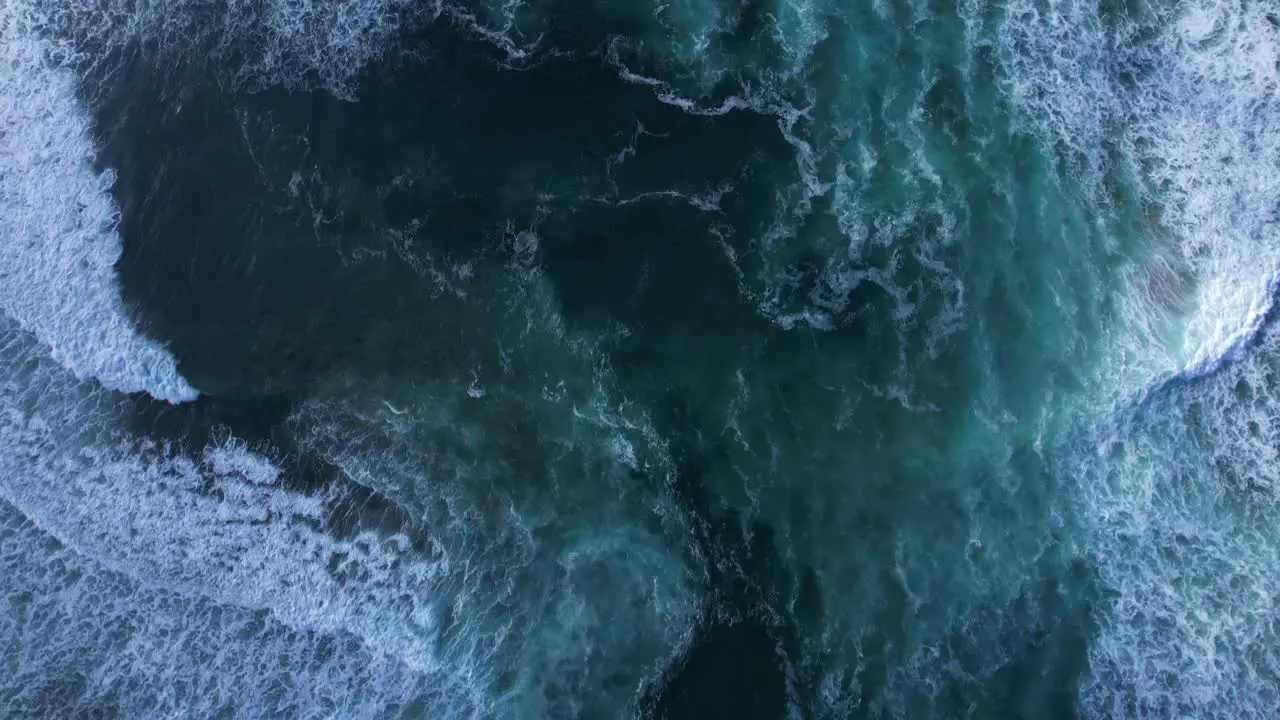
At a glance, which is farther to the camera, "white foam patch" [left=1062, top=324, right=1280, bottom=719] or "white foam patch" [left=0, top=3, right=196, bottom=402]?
"white foam patch" [left=0, top=3, right=196, bottom=402]

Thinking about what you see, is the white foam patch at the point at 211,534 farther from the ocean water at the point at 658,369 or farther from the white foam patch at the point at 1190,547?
the white foam patch at the point at 1190,547

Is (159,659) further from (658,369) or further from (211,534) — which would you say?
(658,369)

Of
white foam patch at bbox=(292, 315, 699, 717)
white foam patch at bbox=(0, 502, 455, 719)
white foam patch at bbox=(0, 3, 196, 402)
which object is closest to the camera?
white foam patch at bbox=(292, 315, 699, 717)

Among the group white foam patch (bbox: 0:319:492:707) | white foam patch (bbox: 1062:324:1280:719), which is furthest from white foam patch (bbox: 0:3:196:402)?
white foam patch (bbox: 1062:324:1280:719)

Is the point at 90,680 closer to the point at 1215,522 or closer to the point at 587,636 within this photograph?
the point at 587,636

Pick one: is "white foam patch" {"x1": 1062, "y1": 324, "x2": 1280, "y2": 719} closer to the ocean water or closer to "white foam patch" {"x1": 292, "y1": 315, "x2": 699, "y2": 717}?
the ocean water

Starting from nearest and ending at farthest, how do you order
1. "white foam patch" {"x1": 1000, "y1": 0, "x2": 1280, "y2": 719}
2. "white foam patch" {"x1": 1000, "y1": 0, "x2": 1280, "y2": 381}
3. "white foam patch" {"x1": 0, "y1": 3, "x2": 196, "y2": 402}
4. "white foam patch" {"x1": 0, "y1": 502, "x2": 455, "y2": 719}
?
1. "white foam patch" {"x1": 1000, "y1": 0, "x2": 1280, "y2": 719}
2. "white foam patch" {"x1": 0, "y1": 502, "x2": 455, "y2": 719}
3. "white foam patch" {"x1": 1000, "y1": 0, "x2": 1280, "y2": 381}
4. "white foam patch" {"x1": 0, "y1": 3, "x2": 196, "y2": 402}
